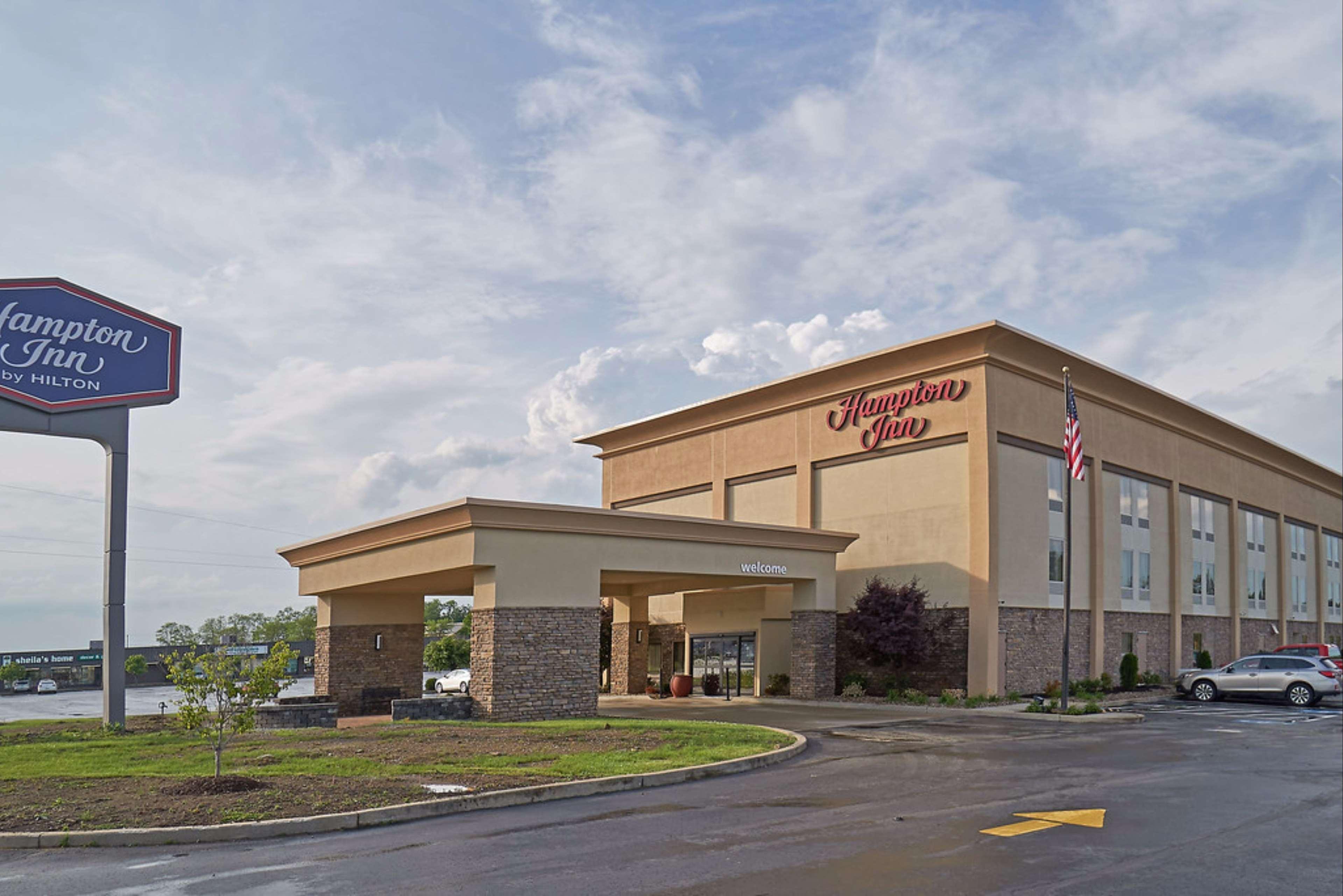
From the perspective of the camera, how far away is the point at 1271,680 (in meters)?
35.1

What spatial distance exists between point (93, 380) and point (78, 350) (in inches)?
28.7

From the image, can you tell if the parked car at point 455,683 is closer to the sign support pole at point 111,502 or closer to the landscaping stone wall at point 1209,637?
the sign support pole at point 111,502

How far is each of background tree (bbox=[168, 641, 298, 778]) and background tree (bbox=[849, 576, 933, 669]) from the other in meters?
22.4

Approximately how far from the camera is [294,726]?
24922mm

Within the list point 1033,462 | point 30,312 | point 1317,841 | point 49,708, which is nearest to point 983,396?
point 1033,462

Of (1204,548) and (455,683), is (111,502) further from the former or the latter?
(1204,548)

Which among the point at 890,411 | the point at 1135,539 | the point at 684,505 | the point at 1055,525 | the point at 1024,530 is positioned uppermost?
the point at 890,411

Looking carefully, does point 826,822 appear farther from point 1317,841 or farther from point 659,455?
point 659,455

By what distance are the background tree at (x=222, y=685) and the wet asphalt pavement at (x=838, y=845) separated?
3573 mm

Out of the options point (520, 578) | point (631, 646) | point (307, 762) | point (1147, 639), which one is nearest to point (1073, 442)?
point (520, 578)

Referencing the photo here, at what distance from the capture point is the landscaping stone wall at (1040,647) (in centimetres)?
3462

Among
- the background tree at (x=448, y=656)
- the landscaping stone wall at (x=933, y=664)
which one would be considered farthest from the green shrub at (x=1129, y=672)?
the background tree at (x=448, y=656)

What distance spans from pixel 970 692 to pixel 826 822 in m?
22.9

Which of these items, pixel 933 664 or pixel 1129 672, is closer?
pixel 933 664
